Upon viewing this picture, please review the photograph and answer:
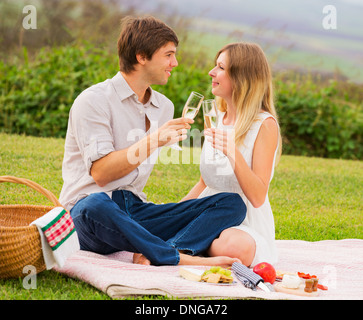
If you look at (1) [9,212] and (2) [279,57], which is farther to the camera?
(2) [279,57]

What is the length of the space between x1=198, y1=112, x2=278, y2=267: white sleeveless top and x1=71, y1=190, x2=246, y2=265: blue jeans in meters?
0.09

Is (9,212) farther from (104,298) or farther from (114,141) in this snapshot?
(104,298)

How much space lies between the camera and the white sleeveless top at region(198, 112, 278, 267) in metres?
3.45

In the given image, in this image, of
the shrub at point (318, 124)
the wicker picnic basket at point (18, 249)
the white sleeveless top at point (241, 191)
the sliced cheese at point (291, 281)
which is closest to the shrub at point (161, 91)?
the shrub at point (318, 124)

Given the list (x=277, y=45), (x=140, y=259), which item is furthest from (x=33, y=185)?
(x=277, y=45)

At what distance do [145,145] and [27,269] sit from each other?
88 centimetres

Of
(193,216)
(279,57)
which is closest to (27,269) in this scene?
(193,216)

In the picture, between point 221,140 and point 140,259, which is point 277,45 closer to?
point 221,140

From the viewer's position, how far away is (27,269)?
2830mm

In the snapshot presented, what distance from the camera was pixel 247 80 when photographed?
11.5ft

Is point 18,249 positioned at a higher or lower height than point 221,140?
lower

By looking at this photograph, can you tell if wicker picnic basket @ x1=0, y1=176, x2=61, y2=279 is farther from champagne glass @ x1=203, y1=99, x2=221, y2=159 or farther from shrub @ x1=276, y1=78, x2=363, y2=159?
shrub @ x1=276, y1=78, x2=363, y2=159

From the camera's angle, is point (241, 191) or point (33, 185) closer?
point (33, 185)

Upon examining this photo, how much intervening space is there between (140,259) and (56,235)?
603mm
